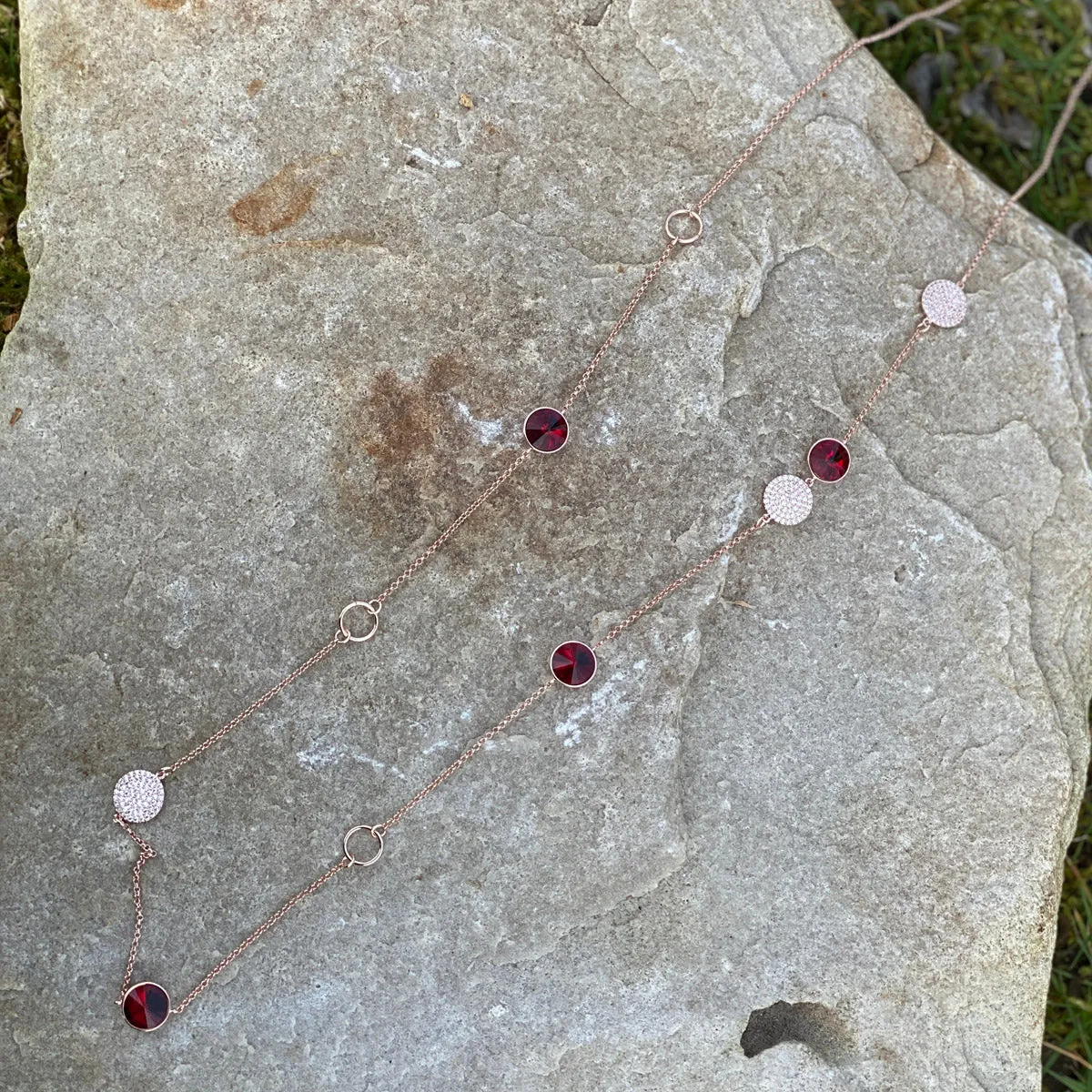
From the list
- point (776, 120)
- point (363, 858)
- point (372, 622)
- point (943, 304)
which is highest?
point (776, 120)

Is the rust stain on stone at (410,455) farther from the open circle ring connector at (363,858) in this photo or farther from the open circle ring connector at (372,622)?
the open circle ring connector at (363,858)

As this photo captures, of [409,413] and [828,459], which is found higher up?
[828,459]

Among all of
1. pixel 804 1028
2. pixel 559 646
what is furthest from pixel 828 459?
pixel 804 1028

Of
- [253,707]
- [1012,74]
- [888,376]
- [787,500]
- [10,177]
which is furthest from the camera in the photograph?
[1012,74]

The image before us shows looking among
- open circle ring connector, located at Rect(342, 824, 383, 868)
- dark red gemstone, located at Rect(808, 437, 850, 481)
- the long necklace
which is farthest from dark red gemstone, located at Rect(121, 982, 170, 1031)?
dark red gemstone, located at Rect(808, 437, 850, 481)

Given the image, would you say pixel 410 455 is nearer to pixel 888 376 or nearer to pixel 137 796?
pixel 137 796

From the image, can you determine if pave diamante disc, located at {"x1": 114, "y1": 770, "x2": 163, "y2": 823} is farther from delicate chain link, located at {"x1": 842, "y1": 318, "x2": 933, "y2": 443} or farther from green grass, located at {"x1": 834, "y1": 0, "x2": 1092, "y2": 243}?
green grass, located at {"x1": 834, "y1": 0, "x2": 1092, "y2": 243}

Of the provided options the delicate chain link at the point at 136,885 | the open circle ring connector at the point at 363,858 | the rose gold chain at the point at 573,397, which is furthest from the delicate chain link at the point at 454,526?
the delicate chain link at the point at 136,885
